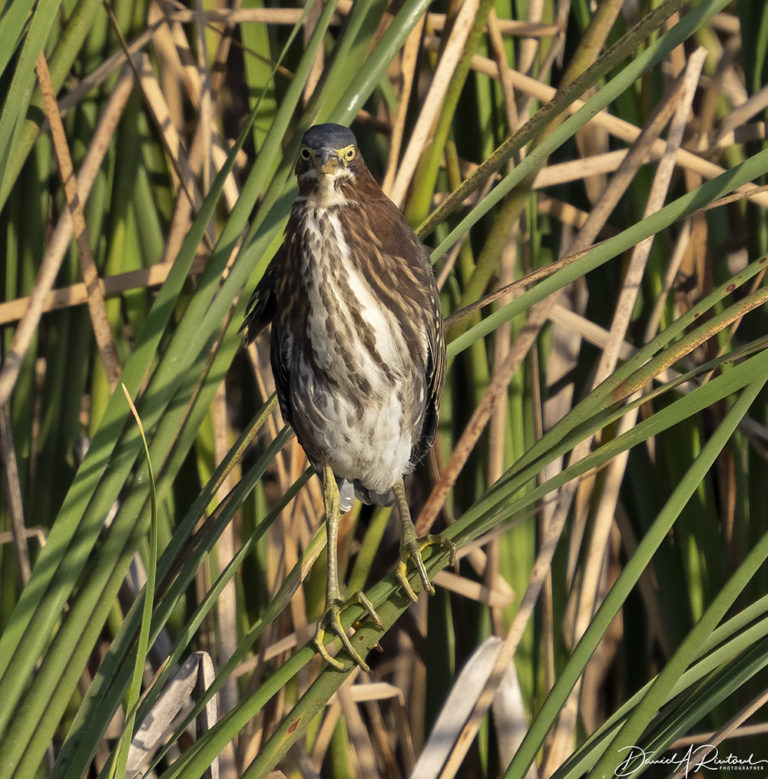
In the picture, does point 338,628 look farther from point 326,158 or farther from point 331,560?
point 326,158

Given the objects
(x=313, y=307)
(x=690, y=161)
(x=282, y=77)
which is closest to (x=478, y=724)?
(x=313, y=307)

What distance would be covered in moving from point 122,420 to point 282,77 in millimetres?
916

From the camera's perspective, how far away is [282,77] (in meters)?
1.92

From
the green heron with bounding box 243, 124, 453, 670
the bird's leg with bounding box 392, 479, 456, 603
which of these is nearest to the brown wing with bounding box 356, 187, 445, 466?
the green heron with bounding box 243, 124, 453, 670

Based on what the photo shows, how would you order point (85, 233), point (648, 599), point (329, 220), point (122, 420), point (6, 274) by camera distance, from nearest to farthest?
point (122, 420)
point (329, 220)
point (85, 233)
point (6, 274)
point (648, 599)

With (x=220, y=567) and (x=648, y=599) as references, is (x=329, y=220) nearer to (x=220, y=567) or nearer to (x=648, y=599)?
(x=220, y=567)

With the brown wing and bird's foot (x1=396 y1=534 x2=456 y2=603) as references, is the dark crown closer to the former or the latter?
the brown wing

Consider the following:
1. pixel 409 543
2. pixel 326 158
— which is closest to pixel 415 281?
pixel 326 158

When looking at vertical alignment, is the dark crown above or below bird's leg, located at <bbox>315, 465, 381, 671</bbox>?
above

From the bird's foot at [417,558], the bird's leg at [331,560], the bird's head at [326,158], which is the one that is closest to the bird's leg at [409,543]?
the bird's foot at [417,558]

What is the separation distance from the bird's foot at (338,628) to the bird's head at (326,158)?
617 mm

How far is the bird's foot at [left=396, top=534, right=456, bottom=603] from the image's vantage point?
4.23 feet

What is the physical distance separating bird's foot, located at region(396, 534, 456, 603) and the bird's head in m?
0.56

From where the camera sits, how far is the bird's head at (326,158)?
54.4 inches
